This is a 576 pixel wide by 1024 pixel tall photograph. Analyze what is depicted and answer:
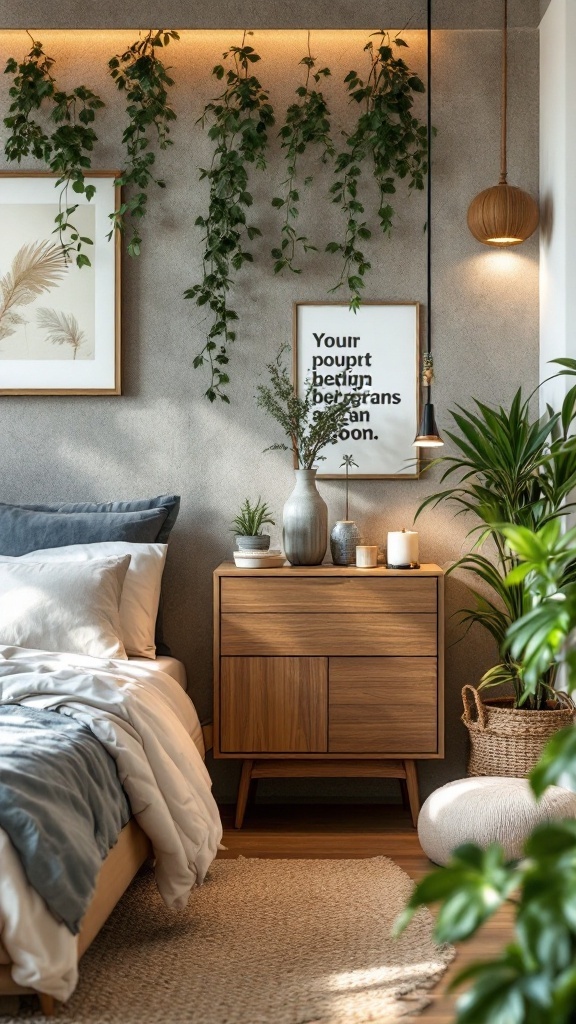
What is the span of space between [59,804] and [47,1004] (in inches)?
15.6

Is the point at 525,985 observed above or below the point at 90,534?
below

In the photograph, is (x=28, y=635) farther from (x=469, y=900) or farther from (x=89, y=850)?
(x=469, y=900)

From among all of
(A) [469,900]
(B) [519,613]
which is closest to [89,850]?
(A) [469,900]

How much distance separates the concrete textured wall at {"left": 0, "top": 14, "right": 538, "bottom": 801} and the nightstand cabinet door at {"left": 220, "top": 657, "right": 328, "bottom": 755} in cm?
43

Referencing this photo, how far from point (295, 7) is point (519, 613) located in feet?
7.91

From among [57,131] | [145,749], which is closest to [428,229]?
[57,131]

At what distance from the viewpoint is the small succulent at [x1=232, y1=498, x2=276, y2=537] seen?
3707mm

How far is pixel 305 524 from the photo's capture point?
3629mm

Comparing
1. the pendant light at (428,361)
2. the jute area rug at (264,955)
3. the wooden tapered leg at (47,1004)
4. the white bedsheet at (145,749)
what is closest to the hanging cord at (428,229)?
the pendant light at (428,361)

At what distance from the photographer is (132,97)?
3.83 meters

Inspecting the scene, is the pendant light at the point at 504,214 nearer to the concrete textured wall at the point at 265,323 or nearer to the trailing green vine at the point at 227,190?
the concrete textured wall at the point at 265,323

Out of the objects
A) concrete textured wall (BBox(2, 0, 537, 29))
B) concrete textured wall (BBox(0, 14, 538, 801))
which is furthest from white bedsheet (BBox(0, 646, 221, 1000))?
concrete textured wall (BBox(2, 0, 537, 29))

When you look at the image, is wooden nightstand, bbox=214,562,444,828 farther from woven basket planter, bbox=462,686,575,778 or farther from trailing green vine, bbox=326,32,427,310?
trailing green vine, bbox=326,32,427,310

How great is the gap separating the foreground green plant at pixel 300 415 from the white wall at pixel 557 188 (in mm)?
783
